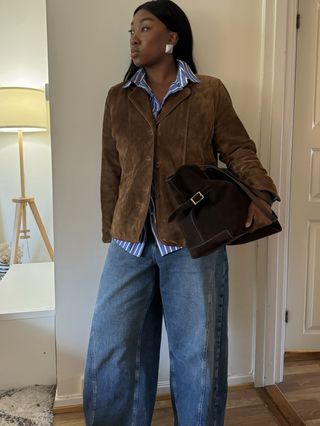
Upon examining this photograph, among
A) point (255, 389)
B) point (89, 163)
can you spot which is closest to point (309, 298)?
point (255, 389)

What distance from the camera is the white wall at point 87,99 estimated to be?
1394 millimetres

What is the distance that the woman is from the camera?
111 cm

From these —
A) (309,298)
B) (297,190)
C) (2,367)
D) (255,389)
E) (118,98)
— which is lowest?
(255,389)

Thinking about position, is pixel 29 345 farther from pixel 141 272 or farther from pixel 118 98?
pixel 118 98

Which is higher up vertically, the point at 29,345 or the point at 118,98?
the point at 118,98

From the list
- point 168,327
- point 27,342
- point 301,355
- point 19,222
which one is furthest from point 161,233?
point 19,222

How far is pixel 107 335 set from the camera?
3.81 ft

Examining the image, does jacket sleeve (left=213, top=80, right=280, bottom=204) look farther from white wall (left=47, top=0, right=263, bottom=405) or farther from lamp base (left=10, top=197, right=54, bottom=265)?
lamp base (left=10, top=197, right=54, bottom=265)

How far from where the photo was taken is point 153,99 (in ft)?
3.83

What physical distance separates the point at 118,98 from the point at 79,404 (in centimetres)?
118

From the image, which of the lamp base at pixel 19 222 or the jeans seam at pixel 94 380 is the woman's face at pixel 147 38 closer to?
the jeans seam at pixel 94 380

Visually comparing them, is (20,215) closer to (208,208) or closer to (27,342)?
(27,342)

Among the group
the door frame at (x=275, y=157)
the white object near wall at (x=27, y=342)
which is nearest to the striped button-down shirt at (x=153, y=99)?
the door frame at (x=275, y=157)

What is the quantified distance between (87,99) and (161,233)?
630 mm
